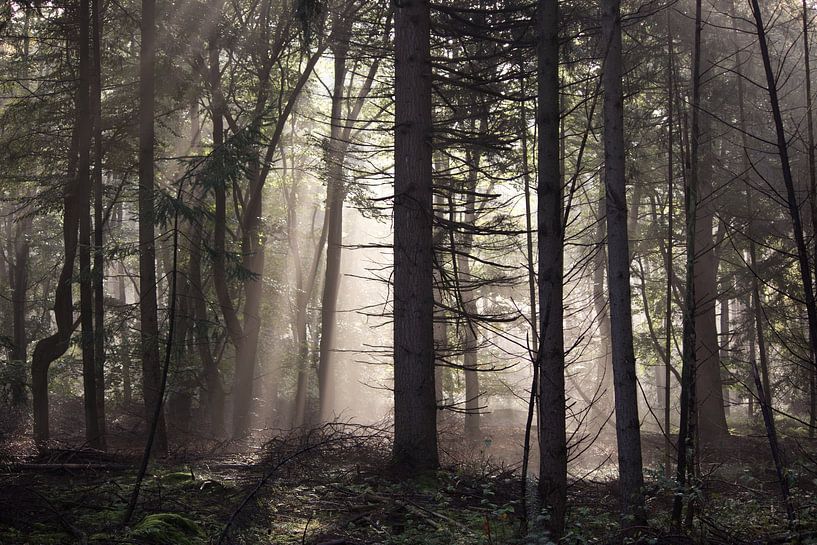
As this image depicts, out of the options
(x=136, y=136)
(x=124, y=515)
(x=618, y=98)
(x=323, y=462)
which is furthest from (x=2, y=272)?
(x=618, y=98)

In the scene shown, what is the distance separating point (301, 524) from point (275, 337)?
77.0ft

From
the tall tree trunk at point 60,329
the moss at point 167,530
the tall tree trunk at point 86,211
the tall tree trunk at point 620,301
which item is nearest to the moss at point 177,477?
the moss at point 167,530

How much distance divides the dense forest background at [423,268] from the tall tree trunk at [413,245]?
3 cm

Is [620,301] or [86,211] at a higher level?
[86,211]

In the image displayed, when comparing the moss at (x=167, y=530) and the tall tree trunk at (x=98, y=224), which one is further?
the tall tree trunk at (x=98, y=224)

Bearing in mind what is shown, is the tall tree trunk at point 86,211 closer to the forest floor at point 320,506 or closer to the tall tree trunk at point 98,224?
the tall tree trunk at point 98,224

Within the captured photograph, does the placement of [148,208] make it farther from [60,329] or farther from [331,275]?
[331,275]

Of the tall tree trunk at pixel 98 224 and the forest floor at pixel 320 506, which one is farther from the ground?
the tall tree trunk at pixel 98 224

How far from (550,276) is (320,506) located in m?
3.58

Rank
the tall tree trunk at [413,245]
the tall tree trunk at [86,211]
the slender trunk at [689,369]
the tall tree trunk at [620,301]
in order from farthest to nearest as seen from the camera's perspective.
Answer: the tall tree trunk at [86,211], the tall tree trunk at [413,245], the tall tree trunk at [620,301], the slender trunk at [689,369]

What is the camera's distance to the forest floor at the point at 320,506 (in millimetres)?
5613

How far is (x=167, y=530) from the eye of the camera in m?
5.50

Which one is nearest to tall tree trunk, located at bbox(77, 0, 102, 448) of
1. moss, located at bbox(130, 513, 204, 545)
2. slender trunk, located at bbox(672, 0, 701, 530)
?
moss, located at bbox(130, 513, 204, 545)

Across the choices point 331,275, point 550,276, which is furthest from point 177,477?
point 331,275
